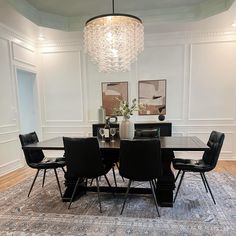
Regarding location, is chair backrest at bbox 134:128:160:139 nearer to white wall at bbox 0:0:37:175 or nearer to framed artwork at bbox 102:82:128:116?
framed artwork at bbox 102:82:128:116

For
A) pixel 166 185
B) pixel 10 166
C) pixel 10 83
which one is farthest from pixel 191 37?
pixel 10 166

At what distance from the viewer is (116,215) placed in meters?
2.37

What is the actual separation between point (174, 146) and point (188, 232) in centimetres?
89

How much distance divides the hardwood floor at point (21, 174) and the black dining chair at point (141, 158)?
2.19m

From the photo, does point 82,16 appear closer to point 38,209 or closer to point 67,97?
point 67,97

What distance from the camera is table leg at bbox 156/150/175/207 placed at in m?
2.52

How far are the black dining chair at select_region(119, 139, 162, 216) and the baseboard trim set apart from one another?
2760mm

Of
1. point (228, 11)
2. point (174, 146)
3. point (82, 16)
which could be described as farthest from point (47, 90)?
point (228, 11)

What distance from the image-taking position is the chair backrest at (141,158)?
2.19 metres

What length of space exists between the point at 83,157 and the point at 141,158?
0.68 m

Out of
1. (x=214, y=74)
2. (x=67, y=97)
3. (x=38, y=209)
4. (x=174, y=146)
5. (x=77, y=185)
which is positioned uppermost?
(x=214, y=74)

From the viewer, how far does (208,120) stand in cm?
469

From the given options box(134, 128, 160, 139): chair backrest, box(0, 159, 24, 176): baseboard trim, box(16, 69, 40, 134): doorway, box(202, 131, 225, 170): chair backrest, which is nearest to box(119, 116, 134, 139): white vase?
box(134, 128, 160, 139): chair backrest

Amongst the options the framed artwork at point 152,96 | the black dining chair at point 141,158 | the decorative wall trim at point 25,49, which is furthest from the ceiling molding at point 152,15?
the black dining chair at point 141,158
